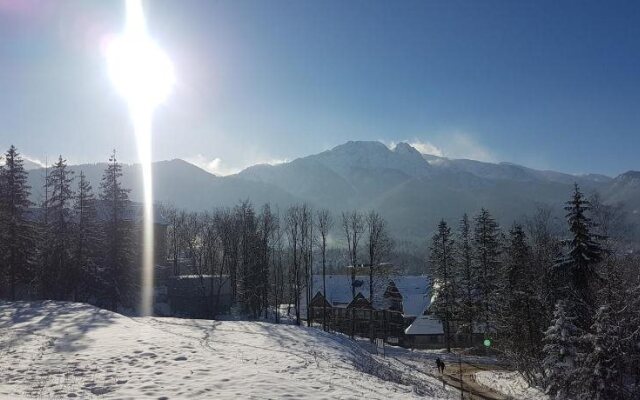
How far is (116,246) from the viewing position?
1735 inches

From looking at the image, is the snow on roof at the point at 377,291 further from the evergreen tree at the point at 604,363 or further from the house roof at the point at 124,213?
the evergreen tree at the point at 604,363

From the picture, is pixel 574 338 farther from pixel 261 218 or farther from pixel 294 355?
pixel 261 218

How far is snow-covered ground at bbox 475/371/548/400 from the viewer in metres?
31.1

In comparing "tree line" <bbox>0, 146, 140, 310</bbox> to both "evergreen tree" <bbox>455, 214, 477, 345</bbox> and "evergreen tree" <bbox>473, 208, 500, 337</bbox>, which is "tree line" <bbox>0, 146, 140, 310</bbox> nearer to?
"evergreen tree" <bbox>455, 214, 477, 345</bbox>

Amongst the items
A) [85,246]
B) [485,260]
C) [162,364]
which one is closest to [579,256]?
[485,260]

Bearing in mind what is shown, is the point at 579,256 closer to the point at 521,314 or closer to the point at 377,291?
the point at 521,314

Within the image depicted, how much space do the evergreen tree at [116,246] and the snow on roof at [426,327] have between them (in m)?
35.5

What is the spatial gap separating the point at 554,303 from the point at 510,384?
679 cm

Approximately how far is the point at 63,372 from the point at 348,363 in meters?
11.1

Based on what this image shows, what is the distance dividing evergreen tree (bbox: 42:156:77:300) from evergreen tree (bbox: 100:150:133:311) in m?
3.02

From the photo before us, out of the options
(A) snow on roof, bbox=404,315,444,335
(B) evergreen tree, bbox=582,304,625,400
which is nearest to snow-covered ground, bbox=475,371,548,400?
(B) evergreen tree, bbox=582,304,625,400

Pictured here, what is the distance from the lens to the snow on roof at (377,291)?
7350 centimetres

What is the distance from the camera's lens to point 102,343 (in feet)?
61.7

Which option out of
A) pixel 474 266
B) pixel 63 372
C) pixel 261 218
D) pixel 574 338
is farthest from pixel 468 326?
pixel 63 372
